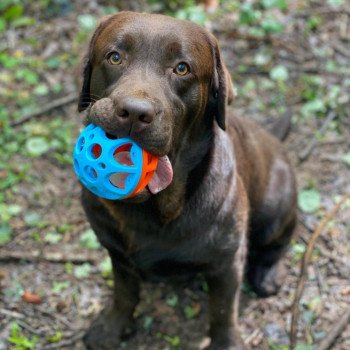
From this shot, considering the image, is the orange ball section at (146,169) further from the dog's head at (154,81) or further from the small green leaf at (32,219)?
the small green leaf at (32,219)

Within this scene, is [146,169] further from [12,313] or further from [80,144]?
[12,313]

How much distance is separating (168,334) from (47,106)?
88.7 inches

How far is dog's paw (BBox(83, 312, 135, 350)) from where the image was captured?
12.1 ft

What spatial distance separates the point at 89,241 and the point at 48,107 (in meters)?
1.42

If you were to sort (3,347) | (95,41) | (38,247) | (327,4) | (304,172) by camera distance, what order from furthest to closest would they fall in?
(327,4)
(304,172)
(38,247)
(3,347)
(95,41)

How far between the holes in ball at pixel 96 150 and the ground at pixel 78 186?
1.60m

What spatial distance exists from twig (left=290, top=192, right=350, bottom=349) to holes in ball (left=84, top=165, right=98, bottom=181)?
1731mm

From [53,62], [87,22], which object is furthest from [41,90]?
[87,22]

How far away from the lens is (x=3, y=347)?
3662mm

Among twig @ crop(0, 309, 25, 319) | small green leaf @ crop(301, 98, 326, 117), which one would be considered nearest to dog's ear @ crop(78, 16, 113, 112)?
twig @ crop(0, 309, 25, 319)

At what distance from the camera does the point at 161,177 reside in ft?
9.23

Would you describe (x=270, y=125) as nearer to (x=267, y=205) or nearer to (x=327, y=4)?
(x=267, y=205)

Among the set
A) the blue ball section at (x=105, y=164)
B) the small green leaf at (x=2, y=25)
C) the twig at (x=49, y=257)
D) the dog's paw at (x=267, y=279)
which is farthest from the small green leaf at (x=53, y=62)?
the blue ball section at (x=105, y=164)

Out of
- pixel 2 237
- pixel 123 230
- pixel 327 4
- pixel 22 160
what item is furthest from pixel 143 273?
pixel 327 4
